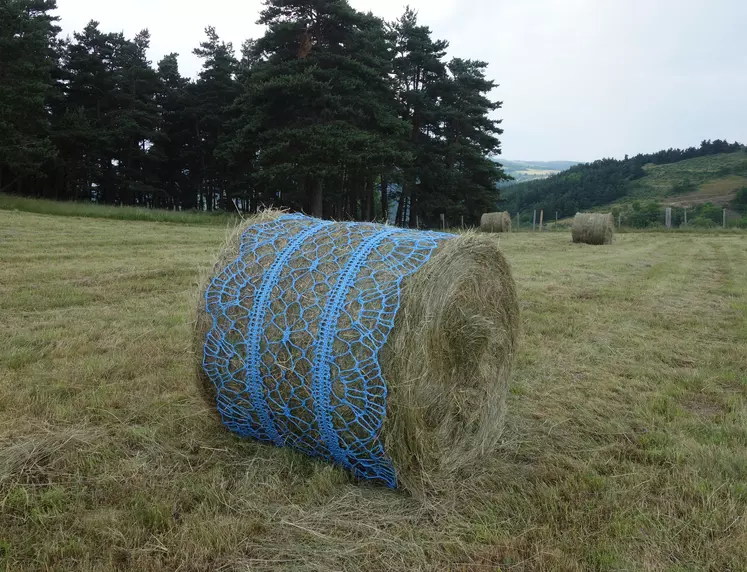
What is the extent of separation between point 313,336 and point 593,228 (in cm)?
1831

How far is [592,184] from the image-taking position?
66.7m

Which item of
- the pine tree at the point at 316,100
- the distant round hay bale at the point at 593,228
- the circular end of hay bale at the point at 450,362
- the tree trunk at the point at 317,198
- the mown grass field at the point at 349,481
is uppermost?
the pine tree at the point at 316,100

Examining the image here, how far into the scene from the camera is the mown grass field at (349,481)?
236cm

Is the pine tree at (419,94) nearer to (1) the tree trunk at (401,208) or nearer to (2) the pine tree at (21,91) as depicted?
(1) the tree trunk at (401,208)

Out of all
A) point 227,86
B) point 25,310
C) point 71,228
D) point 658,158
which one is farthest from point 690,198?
point 25,310

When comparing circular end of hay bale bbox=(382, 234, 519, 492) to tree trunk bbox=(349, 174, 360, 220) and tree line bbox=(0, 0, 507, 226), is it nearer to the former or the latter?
tree line bbox=(0, 0, 507, 226)

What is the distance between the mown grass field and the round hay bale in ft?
0.61

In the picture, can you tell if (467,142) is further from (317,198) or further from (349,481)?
(349,481)

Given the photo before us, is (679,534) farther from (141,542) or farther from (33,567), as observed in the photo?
(33,567)

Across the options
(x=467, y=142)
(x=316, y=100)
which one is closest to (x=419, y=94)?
(x=467, y=142)

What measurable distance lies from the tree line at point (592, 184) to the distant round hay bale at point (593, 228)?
41700mm

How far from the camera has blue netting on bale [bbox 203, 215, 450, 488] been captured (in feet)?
9.15

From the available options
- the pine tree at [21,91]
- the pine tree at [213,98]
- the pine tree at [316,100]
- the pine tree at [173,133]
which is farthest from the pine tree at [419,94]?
the pine tree at [21,91]

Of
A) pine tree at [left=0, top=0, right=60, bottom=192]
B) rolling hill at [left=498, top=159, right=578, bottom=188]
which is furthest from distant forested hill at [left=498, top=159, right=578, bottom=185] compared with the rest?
pine tree at [left=0, top=0, right=60, bottom=192]
